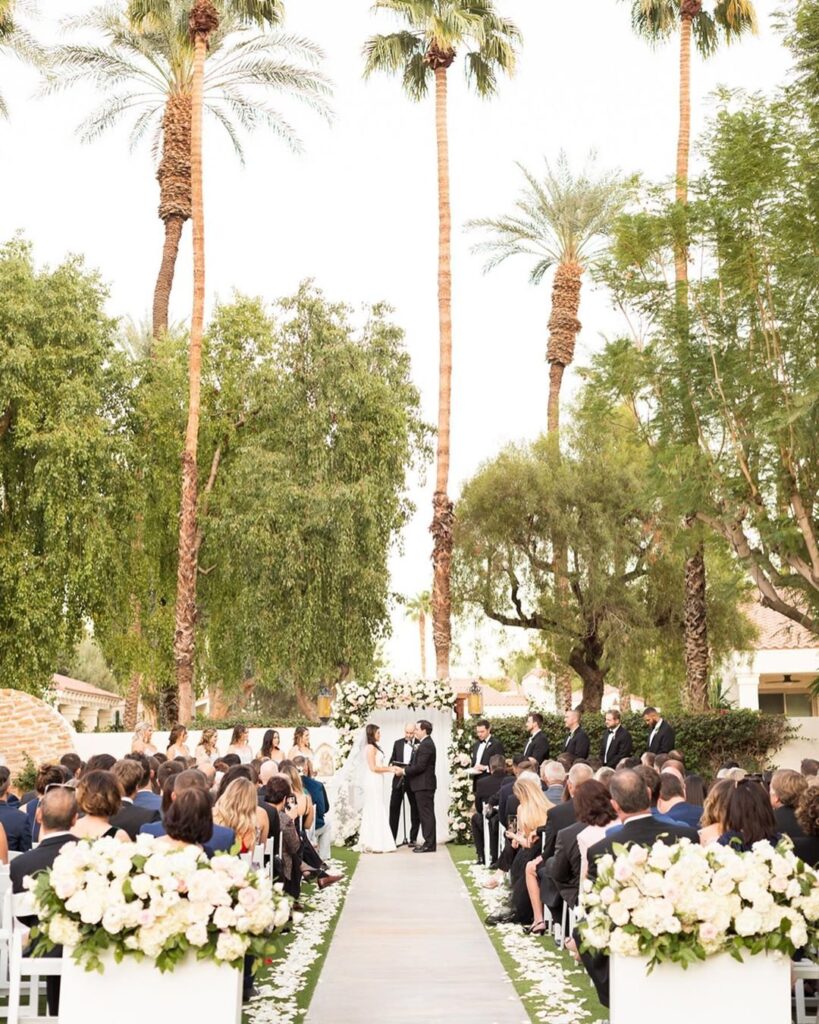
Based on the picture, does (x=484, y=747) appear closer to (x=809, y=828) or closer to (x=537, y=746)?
(x=537, y=746)

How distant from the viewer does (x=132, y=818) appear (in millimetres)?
8195

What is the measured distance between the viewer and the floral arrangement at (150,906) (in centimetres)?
575

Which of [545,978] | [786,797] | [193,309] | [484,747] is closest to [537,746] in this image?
[484,747]

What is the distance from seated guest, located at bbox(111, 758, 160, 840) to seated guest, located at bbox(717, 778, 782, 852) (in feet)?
11.3

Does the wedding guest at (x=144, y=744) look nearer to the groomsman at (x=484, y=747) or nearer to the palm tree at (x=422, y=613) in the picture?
the groomsman at (x=484, y=747)

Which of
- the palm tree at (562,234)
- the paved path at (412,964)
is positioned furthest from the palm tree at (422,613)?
the paved path at (412,964)

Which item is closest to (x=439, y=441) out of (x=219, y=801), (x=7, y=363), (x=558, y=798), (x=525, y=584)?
(x=525, y=584)

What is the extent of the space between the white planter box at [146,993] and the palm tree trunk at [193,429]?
69.5ft

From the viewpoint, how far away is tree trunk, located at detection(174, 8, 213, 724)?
27031 millimetres

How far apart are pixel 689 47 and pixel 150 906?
86.6 feet

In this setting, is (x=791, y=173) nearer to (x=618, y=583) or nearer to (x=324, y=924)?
(x=324, y=924)

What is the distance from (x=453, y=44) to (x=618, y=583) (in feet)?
43.5

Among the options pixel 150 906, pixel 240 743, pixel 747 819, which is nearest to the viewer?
pixel 150 906

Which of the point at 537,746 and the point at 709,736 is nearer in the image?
the point at 537,746
